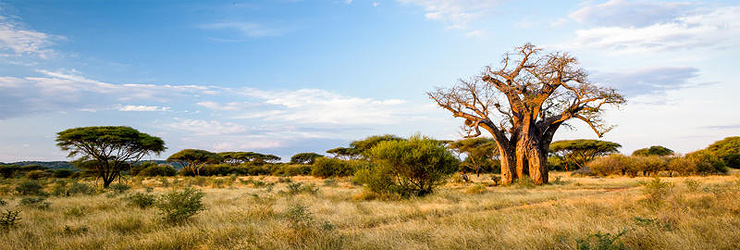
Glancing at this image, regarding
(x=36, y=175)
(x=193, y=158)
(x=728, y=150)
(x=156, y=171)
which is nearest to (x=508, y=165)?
(x=728, y=150)

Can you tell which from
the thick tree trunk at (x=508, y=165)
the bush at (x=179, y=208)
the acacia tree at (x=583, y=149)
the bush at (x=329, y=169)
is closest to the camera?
the bush at (x=179, y=208)

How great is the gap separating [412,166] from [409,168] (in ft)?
0.44

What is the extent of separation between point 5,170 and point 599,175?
68.0m

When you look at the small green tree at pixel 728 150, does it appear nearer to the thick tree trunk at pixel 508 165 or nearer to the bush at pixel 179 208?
the thick tree trunk at pixel 508 165

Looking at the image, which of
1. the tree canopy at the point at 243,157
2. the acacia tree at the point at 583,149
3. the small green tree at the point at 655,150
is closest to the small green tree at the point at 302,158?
the tree canopy at the point at 243,157

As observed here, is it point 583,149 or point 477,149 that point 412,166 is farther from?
point 583,149

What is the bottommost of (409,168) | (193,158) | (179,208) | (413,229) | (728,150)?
(413,229)

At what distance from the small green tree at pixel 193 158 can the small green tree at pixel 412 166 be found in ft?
144

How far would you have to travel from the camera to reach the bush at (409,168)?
1373cm

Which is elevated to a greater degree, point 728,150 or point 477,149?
point 477,149

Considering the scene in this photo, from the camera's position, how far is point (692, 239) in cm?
509

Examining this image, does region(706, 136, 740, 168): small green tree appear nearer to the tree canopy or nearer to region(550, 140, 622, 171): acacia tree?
region(550, 140, 622, 171): acacia tree

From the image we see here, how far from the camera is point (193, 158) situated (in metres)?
53.4

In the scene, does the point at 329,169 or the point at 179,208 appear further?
the point at 329,169
